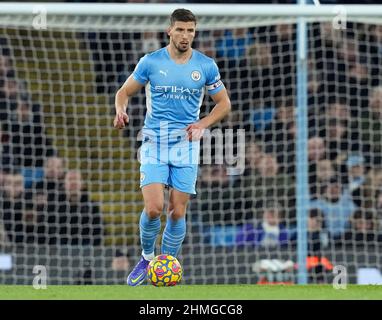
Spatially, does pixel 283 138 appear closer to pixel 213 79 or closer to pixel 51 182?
pixel 51 182

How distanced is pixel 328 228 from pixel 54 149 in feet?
10.5

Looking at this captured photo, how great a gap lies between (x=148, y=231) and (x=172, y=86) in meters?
1.18

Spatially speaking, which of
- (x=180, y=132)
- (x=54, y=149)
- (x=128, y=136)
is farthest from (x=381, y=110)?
(x=180, y=132)

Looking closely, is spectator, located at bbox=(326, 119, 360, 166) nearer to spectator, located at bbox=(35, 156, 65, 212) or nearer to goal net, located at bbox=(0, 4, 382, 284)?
goal net, located at bbox=(0, 4, 382, 284)

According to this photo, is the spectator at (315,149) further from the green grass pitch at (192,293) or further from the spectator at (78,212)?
the green grass pitch at (192,293)

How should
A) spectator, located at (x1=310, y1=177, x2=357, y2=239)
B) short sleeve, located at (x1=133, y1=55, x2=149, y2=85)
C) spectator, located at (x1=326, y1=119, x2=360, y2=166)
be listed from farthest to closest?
spectator, located at (x1=326, y1=119, x2=360, y2=166)
spectator, located at (x1=310, y1=177, x2=357, y2=239)
short sleeve, located at (x1=133, y1=55, x2=149, y2=85)

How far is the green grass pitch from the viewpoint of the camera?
7.57 meters

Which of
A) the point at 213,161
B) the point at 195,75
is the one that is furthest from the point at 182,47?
the point at 213,161

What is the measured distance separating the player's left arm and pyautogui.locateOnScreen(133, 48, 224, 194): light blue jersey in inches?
6.3

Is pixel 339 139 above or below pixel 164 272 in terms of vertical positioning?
above

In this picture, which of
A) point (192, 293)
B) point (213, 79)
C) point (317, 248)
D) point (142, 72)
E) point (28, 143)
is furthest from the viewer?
point (28, 143)

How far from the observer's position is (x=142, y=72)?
8742 millimetres

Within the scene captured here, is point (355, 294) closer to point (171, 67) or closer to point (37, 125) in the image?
point (171, 67)

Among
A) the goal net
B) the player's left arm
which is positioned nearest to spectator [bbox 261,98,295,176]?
the goal net
